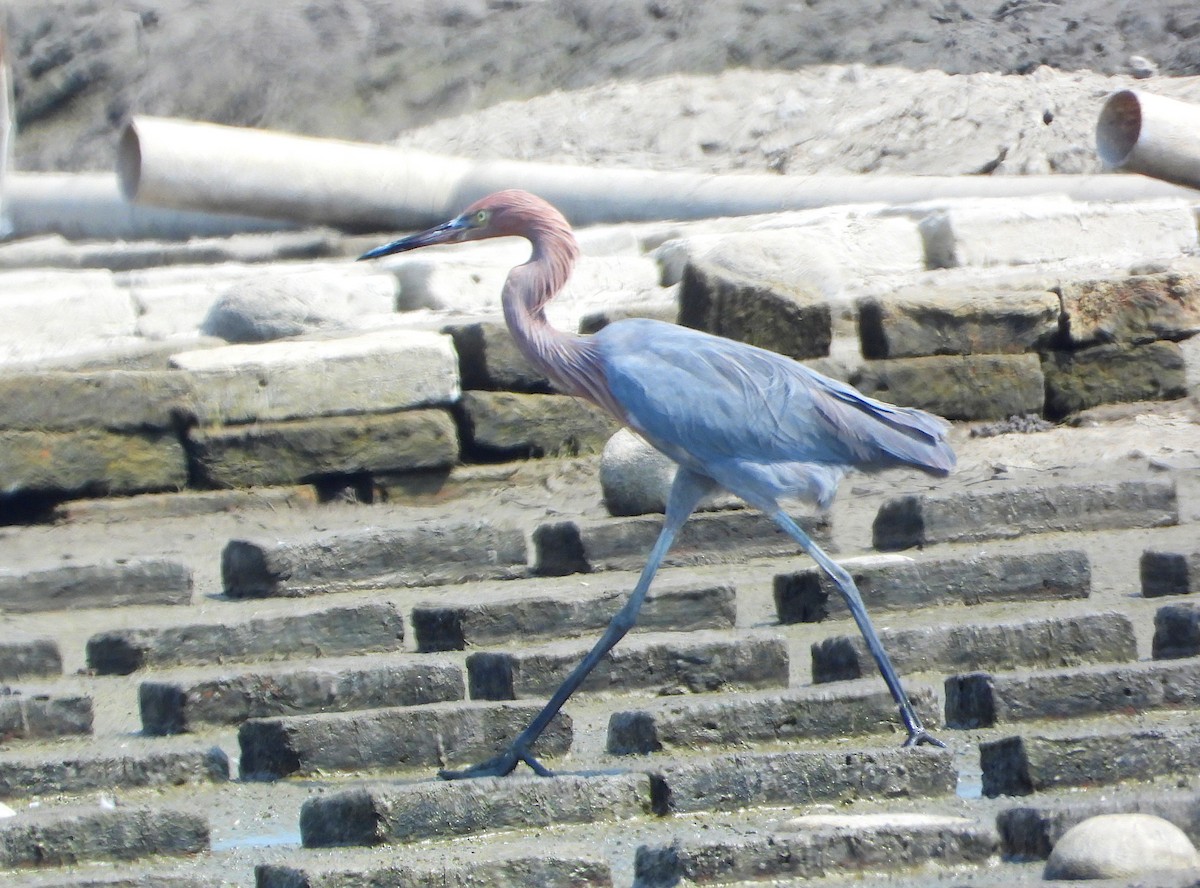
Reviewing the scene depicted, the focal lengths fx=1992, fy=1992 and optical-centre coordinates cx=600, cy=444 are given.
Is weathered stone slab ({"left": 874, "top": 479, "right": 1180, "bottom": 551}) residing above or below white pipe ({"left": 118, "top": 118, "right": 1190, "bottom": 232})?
below

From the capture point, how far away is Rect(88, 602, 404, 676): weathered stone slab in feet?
19.7

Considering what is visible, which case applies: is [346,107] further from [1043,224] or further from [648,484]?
[648,484]

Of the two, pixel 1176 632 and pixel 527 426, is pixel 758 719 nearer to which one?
pixel 1176 632

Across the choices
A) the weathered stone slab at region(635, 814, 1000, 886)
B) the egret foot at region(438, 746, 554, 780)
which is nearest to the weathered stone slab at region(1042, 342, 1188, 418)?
the egret foot at region(438, 746, 554, 780)

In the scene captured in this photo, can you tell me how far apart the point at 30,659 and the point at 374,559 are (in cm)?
129

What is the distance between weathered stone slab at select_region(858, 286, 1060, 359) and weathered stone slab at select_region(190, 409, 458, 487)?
6.16 ft

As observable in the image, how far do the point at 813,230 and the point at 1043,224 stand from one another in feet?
3.84

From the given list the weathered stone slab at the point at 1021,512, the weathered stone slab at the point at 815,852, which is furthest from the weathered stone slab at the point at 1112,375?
the weathered stone slab at the point at 815,852

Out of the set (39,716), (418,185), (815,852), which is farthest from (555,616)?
(418,185)

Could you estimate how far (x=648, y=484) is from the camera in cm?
720

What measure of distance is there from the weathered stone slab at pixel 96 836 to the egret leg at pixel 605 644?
71 centimetres

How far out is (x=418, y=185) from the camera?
1252cm

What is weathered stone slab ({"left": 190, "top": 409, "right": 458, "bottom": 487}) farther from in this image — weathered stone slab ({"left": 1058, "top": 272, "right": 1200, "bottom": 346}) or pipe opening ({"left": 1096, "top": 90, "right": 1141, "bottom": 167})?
pipe opening ({"left": 1096, "top": 90, "right": 1141, "bottom": 167})

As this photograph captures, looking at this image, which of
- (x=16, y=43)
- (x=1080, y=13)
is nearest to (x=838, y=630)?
(x=1080, y=13)
